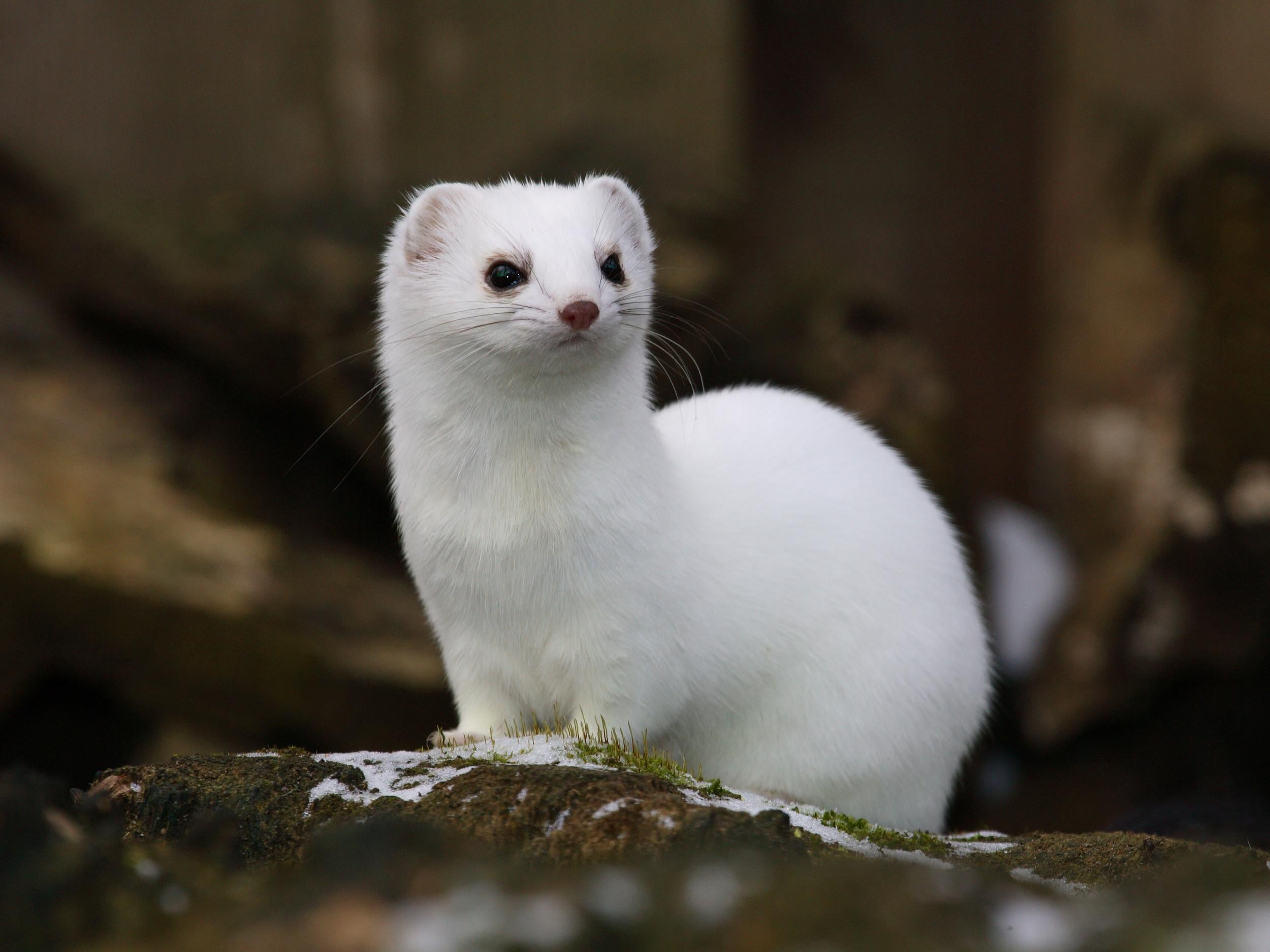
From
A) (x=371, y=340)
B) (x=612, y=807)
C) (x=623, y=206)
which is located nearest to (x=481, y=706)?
(x=612, y=807)

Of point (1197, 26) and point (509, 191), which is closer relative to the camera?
point (509, 191)

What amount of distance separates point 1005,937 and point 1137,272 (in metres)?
9.98

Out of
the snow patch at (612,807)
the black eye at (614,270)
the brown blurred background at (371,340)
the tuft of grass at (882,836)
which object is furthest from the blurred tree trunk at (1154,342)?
the snow patch at (612,807)

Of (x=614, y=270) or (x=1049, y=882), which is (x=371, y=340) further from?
(x=1049, y=882)

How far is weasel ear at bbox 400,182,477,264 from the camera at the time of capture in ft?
15.6

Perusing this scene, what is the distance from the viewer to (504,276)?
454 cm

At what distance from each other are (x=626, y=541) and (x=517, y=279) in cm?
99

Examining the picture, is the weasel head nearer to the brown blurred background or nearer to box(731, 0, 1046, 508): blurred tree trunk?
the brown blurred background

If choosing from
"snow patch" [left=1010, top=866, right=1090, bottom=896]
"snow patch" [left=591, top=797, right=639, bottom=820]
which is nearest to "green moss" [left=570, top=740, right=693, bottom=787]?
"snow patch" [left=591, top=797, right=639, bottom=820]

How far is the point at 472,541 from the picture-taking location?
4.54 m

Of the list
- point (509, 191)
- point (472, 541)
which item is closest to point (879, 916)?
point (472, 541)

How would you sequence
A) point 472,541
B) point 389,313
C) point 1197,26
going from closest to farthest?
point 472,541
point 389,313
point 1197,26

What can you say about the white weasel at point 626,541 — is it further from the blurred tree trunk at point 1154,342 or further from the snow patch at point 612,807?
the blurred tree trunk at point 1154,342

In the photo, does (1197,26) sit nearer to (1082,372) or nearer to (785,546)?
(1082,372)
